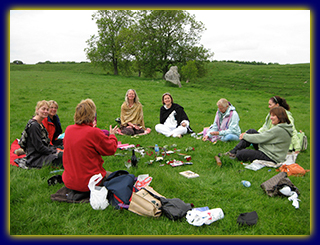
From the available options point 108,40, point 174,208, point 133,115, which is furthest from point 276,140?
point 108,40

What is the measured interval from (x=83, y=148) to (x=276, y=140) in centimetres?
472

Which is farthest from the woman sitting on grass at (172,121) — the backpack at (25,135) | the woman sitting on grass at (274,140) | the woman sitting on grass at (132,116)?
the backpack at (25,135)

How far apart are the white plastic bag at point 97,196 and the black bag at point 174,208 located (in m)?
0.97

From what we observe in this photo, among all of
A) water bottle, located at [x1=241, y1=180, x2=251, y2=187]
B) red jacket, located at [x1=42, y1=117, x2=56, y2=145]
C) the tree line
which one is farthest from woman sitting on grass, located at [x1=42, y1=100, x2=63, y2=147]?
Answer: the tree line

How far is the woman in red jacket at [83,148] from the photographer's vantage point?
3.83m

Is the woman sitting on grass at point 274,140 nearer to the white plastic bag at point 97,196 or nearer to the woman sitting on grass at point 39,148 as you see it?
the white plastic bag at point 97,196

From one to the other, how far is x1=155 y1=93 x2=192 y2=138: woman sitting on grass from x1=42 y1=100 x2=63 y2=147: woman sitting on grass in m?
3.83

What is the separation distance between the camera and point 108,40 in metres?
39.7

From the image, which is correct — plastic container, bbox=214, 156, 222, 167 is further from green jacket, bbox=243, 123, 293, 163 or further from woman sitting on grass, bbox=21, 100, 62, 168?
woman sitting on grass, bbox=21, 100, 62, 168

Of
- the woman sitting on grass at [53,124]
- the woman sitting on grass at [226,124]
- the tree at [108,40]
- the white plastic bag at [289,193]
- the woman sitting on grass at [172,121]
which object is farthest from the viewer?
the tree at [108,40]

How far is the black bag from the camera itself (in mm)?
3600

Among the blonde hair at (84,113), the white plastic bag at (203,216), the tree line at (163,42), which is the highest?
the tree line at (163,42)

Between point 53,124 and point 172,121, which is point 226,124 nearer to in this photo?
point 172,121

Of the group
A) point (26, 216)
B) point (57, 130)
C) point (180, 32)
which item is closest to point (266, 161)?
point (26, 216)
